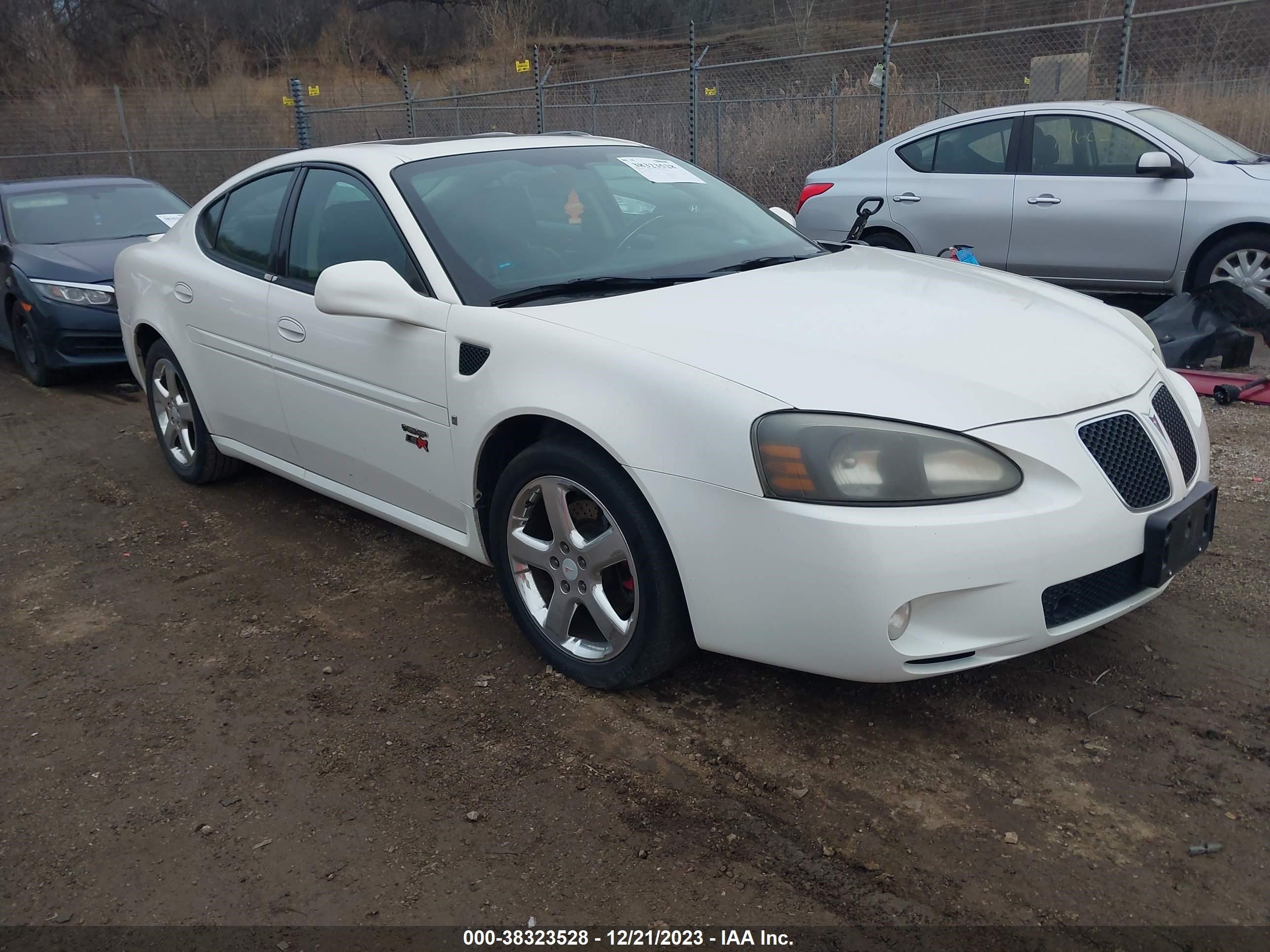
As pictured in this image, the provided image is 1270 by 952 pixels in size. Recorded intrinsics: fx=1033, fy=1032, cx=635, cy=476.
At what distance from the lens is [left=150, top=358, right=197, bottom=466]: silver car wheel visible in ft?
16.4

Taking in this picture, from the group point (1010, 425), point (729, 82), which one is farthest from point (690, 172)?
point (729, 82)

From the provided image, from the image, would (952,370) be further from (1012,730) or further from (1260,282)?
(1260,282)

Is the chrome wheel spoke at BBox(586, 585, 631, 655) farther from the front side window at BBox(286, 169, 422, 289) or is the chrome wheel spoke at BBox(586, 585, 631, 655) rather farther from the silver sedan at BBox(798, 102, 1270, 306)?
the silver sedan at BBox(798, 102, 1270, 306)

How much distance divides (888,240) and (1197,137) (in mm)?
2206

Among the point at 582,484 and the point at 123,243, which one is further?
the point at 123,243

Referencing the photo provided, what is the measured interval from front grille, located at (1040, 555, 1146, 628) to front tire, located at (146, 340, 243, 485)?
3831 millimetres

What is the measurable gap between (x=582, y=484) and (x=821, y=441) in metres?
0.73

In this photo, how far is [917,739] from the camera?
276 centimetres

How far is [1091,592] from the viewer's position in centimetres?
260

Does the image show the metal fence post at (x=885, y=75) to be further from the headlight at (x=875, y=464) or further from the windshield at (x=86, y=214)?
the headlight at (x=875, y=464)

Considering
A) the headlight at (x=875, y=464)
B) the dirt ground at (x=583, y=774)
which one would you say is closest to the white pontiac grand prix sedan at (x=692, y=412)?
the headlight at (x=875, y=464)

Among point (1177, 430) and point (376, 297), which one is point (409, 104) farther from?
point (1177, 430)

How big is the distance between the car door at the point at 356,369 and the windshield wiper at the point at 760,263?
100 centimetres

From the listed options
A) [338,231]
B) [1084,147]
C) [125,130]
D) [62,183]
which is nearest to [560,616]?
[338,231]
